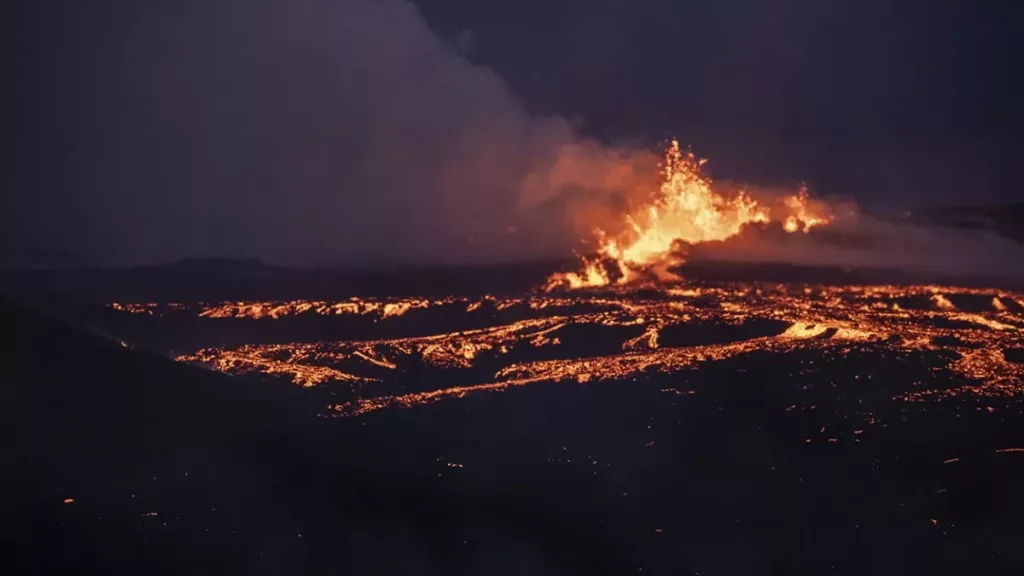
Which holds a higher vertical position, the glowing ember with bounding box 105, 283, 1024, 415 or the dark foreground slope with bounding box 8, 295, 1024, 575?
the glowing ember with bounding box 105, 283, 1024, 415

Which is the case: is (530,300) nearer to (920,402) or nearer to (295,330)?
(295,330)

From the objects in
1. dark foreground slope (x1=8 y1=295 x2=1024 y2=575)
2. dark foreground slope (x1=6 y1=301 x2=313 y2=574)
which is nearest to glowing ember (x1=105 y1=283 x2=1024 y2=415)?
dark foreground slope (x1=8 y1=295 x2=1024 y2=575)

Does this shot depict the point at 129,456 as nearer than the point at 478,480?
Yes

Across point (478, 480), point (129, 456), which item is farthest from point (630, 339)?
point (129, 456)

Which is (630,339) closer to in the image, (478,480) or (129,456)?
(478,480)

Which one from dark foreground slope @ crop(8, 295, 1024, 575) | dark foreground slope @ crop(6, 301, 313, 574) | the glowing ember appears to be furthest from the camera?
the glowing ember

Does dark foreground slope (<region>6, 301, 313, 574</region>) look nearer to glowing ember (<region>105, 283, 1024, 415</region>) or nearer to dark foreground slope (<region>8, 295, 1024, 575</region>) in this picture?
dark foreground slope (<region>8, 295, 1024, 575</region>)

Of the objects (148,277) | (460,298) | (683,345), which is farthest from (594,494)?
(148,277)

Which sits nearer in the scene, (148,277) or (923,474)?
(923,474)
